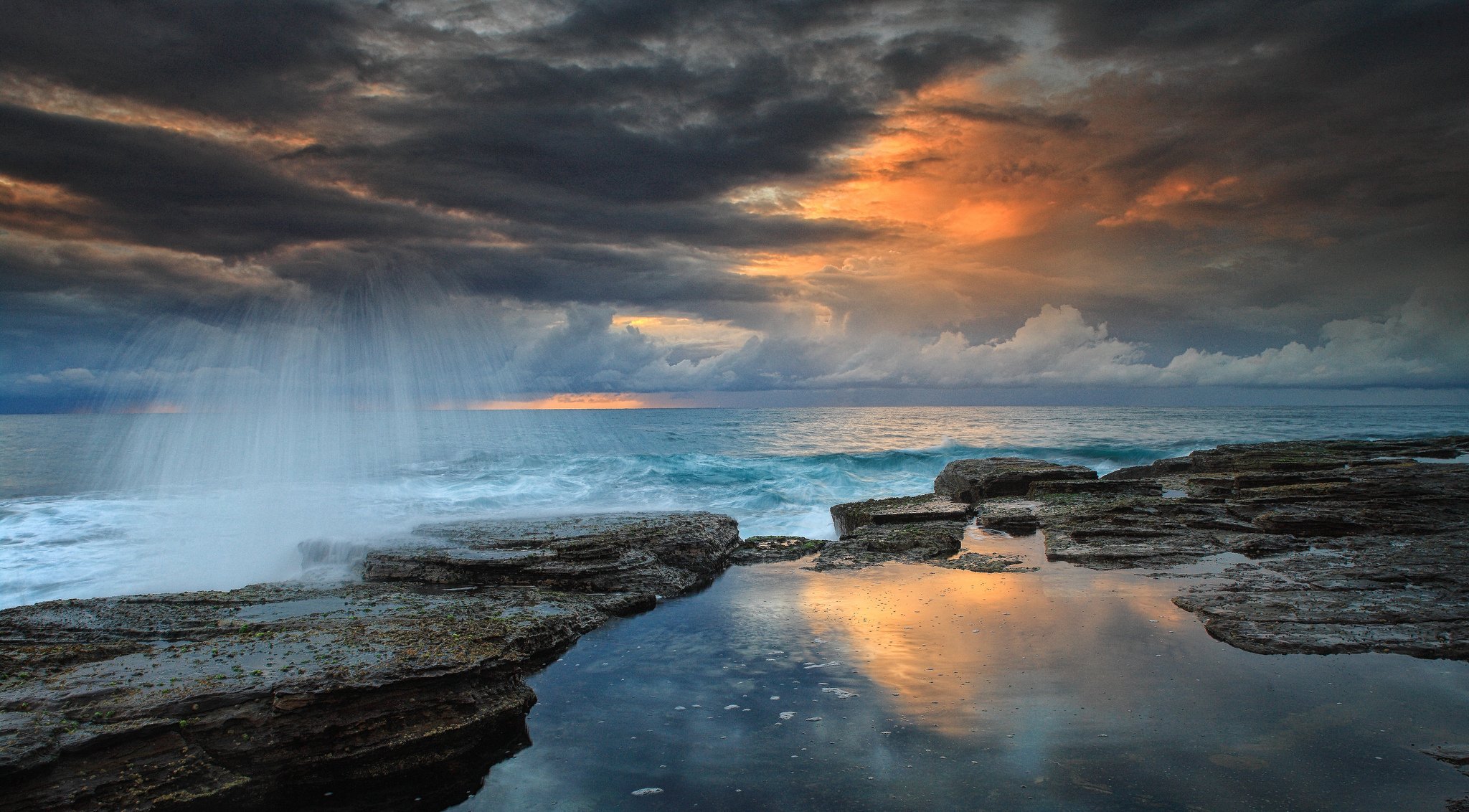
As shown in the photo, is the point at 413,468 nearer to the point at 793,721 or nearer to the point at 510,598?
the point at 510,598

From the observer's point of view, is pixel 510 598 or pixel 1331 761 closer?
pixel 1331 761

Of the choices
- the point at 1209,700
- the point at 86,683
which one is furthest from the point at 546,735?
the point at 1209,700

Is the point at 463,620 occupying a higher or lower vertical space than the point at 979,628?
higher

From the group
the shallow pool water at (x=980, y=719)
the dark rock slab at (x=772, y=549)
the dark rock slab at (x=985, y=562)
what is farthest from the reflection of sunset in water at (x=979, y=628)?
the dark rock slab at (x=772, y=549)

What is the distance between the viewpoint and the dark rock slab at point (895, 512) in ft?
51.8

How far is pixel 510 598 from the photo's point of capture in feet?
31.2

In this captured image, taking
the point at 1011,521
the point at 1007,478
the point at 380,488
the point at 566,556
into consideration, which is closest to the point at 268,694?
the point at 566,556

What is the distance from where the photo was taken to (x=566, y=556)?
11.3 metres

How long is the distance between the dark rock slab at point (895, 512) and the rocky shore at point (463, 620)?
9cm

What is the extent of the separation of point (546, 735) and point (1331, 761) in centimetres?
605

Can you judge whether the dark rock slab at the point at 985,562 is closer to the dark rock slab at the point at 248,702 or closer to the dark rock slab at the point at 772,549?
the dark rock slab at the point at 772,549

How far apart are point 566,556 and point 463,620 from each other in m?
3.27

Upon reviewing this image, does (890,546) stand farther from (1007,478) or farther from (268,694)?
(268,694)

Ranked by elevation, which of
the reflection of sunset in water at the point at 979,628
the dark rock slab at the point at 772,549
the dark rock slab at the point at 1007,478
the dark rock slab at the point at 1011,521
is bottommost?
the dark rock slab at the point at 772,549
